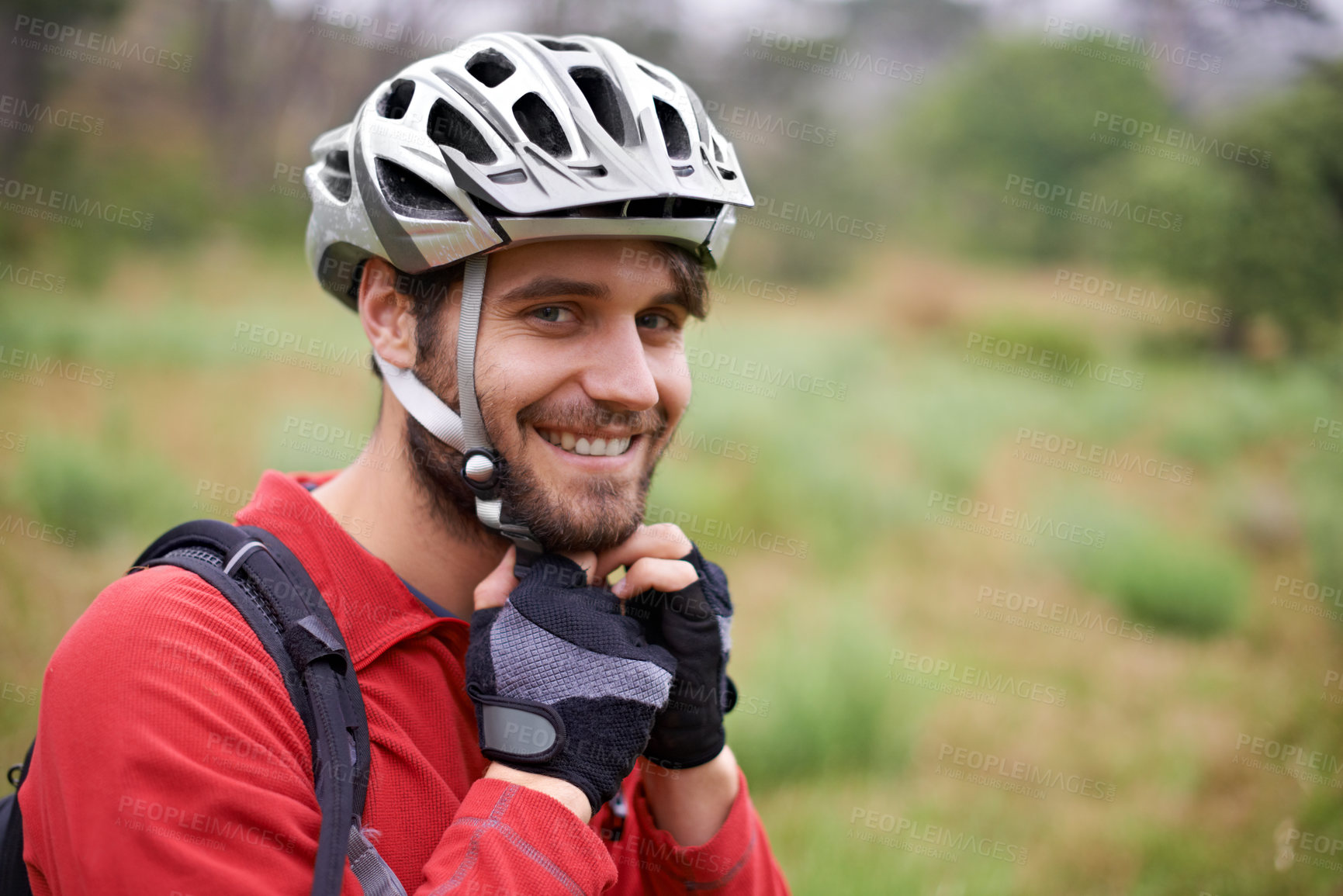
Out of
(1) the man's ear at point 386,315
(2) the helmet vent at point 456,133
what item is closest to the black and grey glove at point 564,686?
(1) the man's ear at point 386,315

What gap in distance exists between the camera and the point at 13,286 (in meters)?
10.1

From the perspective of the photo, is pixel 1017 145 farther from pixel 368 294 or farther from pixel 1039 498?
pixel 368 294

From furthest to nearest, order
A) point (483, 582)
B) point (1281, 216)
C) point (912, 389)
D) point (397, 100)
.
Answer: point (912, 389)
point (1281, 216)
point (397, 100)
point (483, 582)

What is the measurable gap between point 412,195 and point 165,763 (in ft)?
4.63

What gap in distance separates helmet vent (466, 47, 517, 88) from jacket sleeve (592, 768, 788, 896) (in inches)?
77.7

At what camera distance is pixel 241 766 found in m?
1.60

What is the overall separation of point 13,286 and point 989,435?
421 inches

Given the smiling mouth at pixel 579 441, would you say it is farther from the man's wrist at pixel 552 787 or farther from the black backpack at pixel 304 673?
the man's wrist at pixel 552 787

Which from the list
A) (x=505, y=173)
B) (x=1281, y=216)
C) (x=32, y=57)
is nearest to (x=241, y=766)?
(x=505, y=173)

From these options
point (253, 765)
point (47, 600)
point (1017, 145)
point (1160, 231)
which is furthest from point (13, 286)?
point (1017, 145)

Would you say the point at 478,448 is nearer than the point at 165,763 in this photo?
No

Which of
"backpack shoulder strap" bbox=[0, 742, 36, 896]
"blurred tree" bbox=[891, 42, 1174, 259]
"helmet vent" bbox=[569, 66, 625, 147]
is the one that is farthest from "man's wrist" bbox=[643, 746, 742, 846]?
"blurred tree" bbox=[891, 42, 1174, 259]

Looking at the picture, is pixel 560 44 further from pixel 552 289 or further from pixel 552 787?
pixel 552 787

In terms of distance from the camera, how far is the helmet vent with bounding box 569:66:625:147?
2324mm
